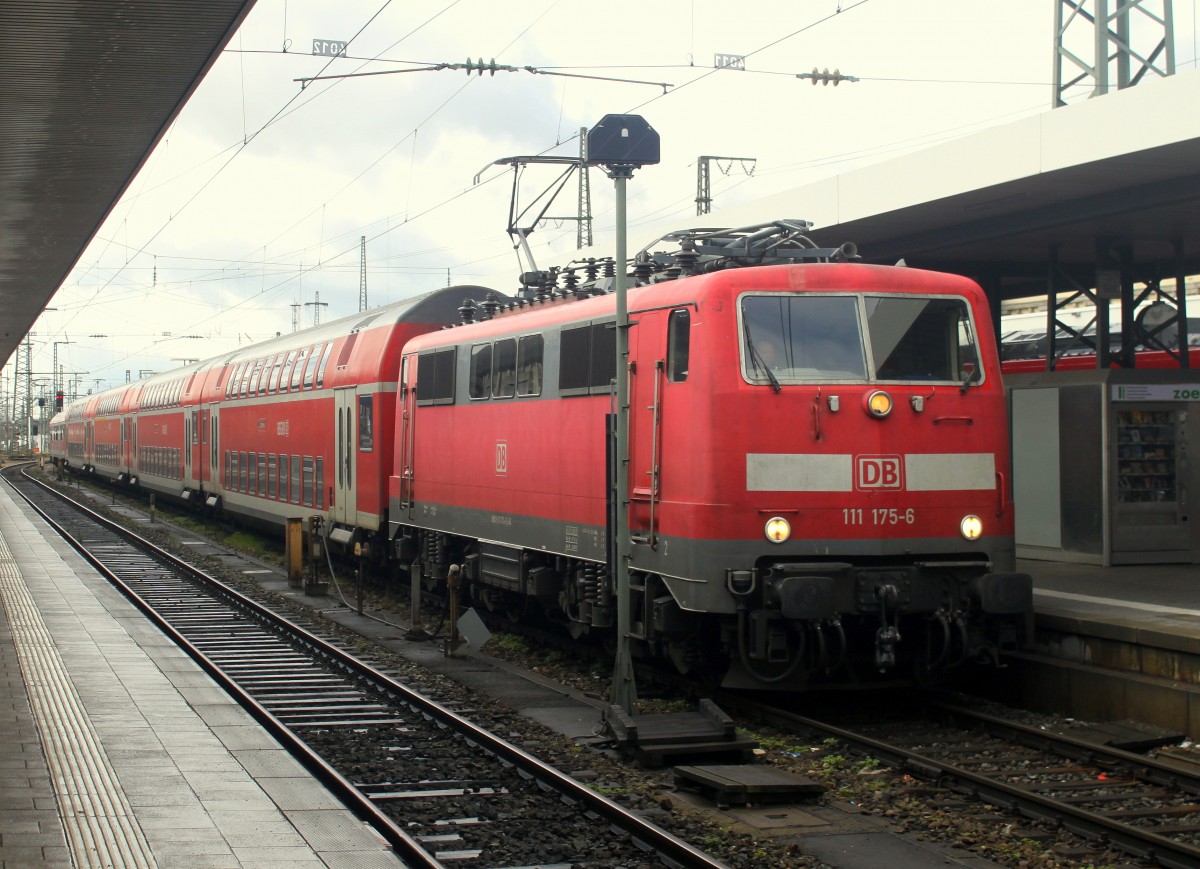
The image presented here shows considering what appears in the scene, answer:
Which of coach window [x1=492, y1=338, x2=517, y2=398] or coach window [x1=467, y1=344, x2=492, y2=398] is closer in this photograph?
coach window [x1=492, y1=338, x2=517, y2=398]

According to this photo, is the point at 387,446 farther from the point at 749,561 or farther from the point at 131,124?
the point at 749,561

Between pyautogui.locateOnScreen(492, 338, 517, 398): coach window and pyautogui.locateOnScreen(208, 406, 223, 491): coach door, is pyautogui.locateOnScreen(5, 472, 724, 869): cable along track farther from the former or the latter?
pyautogui.locateOnScreen(208, 406, 223, 491): coach door

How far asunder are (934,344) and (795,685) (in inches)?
113

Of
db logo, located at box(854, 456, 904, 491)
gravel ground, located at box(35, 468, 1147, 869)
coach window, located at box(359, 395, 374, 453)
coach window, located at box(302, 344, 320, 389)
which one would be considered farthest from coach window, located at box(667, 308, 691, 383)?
coach window, located at box(302, 344, 320, 389)

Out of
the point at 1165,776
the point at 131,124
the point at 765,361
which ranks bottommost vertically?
the point at 1165,776

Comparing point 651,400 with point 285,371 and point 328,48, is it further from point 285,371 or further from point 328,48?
point 285,371

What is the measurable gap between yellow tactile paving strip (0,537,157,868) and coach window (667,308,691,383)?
16.1 ft

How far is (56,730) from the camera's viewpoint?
9625 mm

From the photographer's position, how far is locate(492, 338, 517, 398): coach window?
1374cm

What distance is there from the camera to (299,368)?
2370cm

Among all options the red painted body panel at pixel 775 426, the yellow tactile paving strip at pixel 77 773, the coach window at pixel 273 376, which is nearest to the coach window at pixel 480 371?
the red painted body panel at pixel 775 426

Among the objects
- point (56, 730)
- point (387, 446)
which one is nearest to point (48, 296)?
point (387, 446)

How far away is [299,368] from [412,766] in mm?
15419

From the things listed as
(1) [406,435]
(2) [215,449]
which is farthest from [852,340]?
(2) [215,449]
